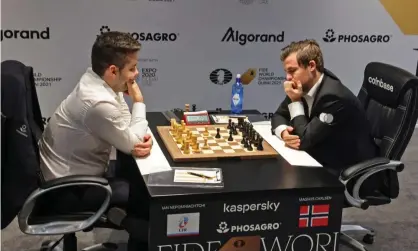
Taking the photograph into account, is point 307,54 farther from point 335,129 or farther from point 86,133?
point 86,133

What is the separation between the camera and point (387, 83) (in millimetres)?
2830

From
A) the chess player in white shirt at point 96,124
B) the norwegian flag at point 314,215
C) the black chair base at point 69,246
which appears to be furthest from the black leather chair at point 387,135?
the black chair base at point 69,246

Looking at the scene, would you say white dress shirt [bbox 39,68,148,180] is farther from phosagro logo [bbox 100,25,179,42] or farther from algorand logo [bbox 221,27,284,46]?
algorand logo [bbox 221,27,284,46]

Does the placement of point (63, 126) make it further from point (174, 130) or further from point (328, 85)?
point (328, 85)

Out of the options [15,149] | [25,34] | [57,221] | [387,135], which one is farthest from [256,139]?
[25,34]

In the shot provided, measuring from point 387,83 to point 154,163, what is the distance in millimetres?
1311

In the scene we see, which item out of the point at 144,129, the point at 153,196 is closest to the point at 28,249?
the point at 144,129

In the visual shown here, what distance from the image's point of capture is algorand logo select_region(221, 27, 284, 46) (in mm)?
4637

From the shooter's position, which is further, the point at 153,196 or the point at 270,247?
the point at 270,247

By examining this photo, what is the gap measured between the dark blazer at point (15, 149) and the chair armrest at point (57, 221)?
4cm

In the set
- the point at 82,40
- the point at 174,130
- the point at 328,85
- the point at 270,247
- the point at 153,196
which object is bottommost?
the point at 270,247

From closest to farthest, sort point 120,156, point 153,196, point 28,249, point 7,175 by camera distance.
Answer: point 153,196 < point 7,175 < point 120,156 < point 28,249

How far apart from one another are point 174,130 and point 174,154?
0.32 m

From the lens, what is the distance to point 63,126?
244cm
